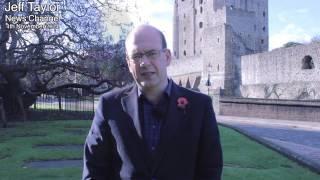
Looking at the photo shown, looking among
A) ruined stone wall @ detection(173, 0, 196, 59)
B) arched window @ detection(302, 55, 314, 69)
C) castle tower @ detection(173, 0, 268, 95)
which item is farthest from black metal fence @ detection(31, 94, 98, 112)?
ruined stone wall @ detection(173, 0, 196, 59)

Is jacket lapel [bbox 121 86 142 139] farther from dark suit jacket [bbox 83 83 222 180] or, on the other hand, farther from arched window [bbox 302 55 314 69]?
arched window [bbox 302 55 314 69]

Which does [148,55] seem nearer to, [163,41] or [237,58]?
[163,41]

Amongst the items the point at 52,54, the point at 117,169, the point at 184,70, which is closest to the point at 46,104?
the point at 52,54

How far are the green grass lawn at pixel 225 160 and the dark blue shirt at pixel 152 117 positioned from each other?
4231 millimetres

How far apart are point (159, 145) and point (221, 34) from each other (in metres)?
47.3

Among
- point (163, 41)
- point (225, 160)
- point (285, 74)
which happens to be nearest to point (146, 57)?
point (163, 41)

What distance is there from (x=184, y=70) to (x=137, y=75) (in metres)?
60.0

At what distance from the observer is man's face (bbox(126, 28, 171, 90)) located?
2396 mm

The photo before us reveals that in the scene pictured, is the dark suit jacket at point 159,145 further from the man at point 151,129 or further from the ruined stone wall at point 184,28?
the ruined stone wall at point 184,28

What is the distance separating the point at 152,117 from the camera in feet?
8.03

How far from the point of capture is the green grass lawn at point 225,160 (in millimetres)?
6633

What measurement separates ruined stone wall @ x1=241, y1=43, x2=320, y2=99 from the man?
29643 millimetres

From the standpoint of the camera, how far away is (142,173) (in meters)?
2.34

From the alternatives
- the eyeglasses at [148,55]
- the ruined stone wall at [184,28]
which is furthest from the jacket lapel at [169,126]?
the ruined stone wall at [184,28]
